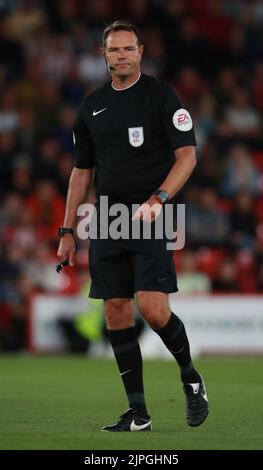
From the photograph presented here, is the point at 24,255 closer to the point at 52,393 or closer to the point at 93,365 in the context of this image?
the point at 93,365

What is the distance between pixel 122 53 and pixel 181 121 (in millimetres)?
484

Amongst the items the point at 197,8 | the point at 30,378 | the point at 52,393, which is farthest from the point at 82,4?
the point at 52,393

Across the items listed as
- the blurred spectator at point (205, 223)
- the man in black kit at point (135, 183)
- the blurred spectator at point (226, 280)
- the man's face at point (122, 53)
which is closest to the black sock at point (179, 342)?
the man in black kit at point (135, 183)

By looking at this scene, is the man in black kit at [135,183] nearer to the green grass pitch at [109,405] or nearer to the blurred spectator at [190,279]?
the green grass pitch at [109,405]

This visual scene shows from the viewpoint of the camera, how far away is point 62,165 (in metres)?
16.7

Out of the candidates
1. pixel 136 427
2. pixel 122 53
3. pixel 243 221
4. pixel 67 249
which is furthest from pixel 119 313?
pixel 243 221

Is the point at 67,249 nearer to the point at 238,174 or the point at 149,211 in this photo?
the point at 149,211

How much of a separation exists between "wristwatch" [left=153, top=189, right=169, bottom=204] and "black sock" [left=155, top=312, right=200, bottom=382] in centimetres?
68

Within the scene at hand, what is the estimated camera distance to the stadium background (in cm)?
1583

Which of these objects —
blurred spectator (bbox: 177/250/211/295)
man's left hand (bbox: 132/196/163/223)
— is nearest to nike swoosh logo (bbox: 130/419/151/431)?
man's left hand (bbox: 132/196/163/223)

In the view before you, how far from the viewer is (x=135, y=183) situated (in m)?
6.92

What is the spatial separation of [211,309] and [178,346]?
27.3ft

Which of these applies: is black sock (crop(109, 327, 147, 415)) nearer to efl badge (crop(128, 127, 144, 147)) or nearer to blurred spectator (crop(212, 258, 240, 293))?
efl badge (crop(128, 127, 144, 147))

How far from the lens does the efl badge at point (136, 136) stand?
690 centimetres
